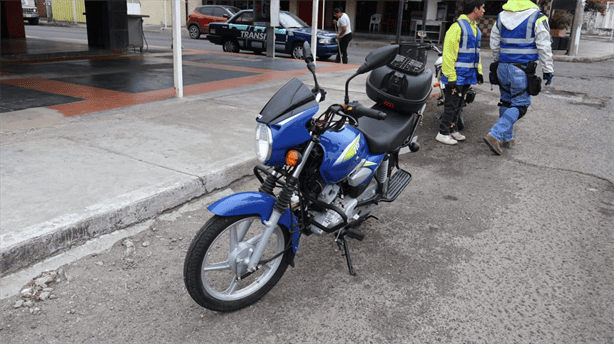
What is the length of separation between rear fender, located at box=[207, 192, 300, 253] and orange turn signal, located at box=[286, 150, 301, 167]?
10.9 inches

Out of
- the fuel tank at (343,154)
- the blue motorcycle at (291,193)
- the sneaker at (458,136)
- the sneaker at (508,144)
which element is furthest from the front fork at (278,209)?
the sneaker at (508,144)

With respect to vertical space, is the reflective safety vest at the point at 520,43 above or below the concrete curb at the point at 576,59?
above

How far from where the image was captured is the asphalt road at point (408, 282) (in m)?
2.71

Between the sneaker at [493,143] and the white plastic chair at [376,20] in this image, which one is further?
the white plastic chair at [376,20]

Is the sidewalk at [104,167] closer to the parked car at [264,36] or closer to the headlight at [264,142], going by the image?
the headlight at [264,142]

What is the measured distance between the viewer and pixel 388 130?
11.8 feet

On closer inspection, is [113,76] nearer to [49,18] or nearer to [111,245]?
[111,245]

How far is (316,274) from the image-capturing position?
333 centimetres

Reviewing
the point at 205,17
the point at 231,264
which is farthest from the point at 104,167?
the point at 205,17

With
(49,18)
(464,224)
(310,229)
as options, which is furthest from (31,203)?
(49,18)

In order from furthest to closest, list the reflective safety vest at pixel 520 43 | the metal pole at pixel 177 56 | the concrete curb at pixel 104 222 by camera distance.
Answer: the metal pole at pixel 177 56
the reflective safety vest at pixel 520 43
the concrete curb at pixel 104 222

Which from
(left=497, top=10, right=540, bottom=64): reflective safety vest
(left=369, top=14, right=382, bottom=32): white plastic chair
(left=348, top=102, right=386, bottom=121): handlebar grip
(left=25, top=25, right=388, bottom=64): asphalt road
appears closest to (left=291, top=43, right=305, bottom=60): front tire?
(left=25, top=25, right=388, bottom=64): asphalt road

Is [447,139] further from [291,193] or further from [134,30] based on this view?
[134,30]

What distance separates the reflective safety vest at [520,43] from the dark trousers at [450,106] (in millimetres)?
743
